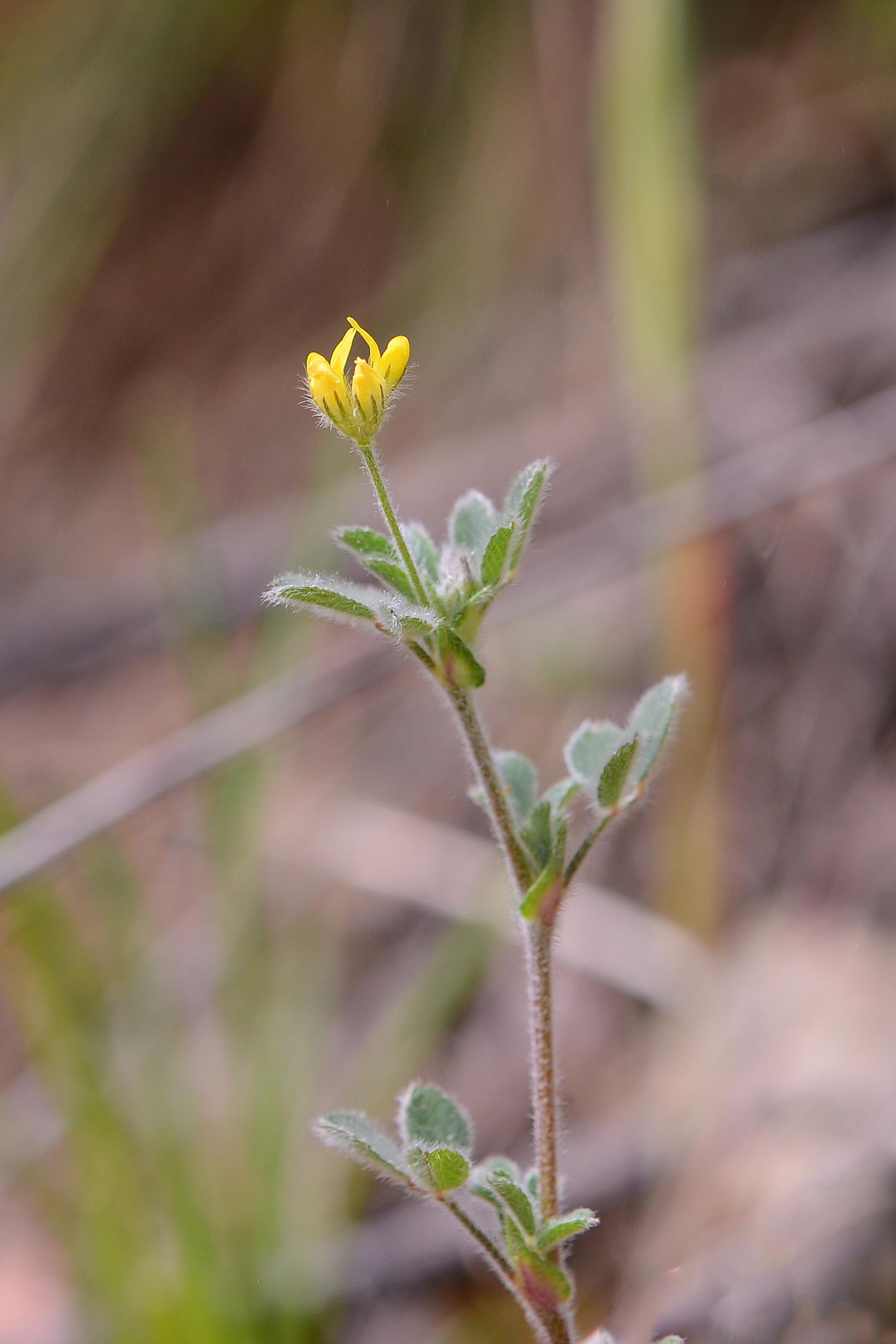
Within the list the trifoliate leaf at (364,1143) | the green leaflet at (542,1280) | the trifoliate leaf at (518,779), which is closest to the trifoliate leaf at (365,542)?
the trifoliate leaf at (518,779)

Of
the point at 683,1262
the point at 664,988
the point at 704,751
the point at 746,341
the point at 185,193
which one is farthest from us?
the point at 185,193

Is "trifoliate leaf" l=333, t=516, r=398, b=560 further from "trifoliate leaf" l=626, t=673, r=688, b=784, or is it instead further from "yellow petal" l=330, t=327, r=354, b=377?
"trifoliate leaf" l=626, t=673, r=688, b=784

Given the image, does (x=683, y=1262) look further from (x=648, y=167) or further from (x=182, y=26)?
(x=182, y=26)

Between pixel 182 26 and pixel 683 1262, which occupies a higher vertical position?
pixel 182 26

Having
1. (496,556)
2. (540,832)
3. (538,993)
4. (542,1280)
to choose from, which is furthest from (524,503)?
(542,1280)

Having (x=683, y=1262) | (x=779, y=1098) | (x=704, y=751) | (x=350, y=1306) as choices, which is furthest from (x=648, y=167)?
(x=350, y=1306)

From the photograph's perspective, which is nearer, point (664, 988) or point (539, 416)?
point (664, 988)

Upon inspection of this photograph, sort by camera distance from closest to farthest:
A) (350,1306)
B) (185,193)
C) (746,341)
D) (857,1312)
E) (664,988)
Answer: (857,1312), (350,1306), (664,988), (746,341), (185,193)

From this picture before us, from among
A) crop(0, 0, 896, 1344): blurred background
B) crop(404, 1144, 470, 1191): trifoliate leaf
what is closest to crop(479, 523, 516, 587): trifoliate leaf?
crop(404, 1144, 470, 1191): trifoliate leaf

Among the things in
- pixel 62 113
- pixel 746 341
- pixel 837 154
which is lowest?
pixel 746 341
